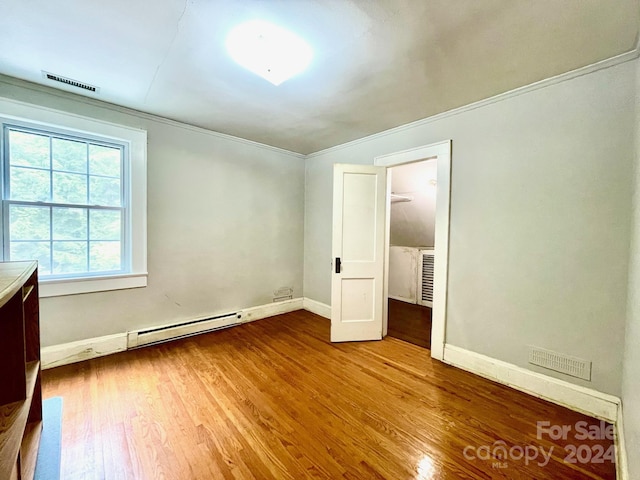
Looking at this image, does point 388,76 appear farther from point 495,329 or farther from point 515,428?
point 515,428

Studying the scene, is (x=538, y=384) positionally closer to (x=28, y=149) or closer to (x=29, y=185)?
(x=29, y=185)

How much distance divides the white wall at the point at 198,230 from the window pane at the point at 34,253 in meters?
0.31

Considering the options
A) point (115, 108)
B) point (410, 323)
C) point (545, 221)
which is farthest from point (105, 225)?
point (545, 221)

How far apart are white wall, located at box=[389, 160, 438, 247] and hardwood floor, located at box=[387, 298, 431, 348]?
1176 millimetres

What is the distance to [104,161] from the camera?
107 inches

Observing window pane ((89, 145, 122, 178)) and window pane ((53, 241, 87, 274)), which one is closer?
window pane ((53, 241, 87, 274))

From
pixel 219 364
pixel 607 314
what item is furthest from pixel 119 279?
pixel 607 314

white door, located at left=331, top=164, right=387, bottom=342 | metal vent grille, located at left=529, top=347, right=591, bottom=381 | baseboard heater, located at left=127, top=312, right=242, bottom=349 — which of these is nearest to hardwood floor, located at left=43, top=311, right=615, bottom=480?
baseboard heater, located at left=127, top=312, right=242, bottom=349

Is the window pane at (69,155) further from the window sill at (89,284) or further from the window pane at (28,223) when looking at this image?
the window sill at (89,284)

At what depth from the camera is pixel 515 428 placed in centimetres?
176

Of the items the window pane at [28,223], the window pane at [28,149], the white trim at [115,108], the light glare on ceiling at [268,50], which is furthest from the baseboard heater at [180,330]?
the light glare on ceiling at [268,50]

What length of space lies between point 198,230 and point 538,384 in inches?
145

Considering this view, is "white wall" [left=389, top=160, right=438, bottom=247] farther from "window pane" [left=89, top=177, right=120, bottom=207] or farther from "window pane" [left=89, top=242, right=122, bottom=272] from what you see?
"window pane" [left=89, top=242, right=122, bottom=272]

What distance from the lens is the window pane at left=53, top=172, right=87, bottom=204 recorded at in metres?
2.47
